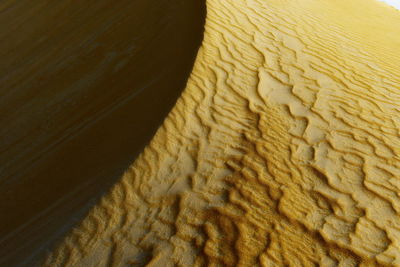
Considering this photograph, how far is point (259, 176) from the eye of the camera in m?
3.48

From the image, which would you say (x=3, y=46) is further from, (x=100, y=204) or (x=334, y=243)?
(x=334, y=243)

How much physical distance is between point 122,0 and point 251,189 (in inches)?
186

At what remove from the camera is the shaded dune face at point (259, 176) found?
9.97 feet

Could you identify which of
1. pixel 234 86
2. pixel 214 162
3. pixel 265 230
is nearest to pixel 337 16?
pixel 234 86

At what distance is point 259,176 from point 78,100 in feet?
8.33

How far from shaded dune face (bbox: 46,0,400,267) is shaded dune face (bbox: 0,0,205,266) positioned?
0.24m

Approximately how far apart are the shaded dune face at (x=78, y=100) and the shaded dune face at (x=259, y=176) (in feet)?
0.79

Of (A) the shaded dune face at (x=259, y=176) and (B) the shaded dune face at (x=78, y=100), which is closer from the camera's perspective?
(A) the shaded dune face at (x=259, y=176)

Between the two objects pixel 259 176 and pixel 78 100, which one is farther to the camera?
pixel 78 100

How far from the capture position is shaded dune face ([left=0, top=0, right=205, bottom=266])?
3.69 metres

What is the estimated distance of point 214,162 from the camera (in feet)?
11.9

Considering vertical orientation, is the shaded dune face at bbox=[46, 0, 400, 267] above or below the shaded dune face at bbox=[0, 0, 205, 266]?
above

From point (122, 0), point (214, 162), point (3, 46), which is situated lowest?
point (3, 46)

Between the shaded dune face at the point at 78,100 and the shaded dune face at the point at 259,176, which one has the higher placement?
the shaded dune face at the point at 259,176
